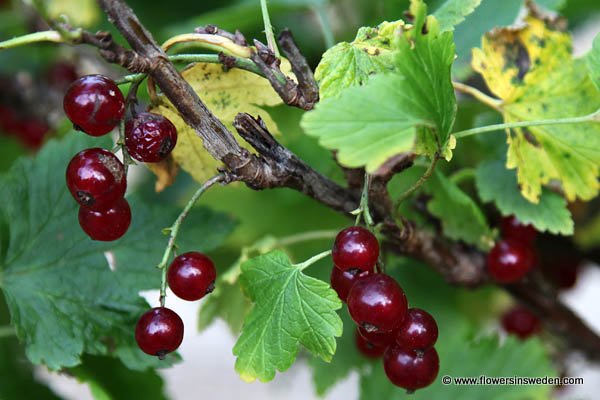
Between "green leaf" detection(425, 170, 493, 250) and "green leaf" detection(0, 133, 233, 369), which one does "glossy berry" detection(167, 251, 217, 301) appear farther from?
"green leaf" detection(425, 170, 493, 250)

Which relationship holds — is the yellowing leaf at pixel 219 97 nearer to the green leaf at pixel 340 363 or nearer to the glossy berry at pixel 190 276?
the glossy berry at pixel 190 276

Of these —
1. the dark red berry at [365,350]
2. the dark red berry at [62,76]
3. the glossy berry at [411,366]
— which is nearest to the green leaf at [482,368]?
the dark red berry at [365,350]

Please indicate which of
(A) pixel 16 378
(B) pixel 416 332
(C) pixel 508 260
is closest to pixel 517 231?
(C) pixel 508 260

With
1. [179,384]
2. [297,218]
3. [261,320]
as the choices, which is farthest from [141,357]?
[179,384]

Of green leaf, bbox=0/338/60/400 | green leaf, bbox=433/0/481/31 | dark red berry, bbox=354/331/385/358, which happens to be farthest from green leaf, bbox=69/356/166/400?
green leaf, bbox=433/0/481/31

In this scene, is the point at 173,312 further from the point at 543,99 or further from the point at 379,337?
the point at 543,99
